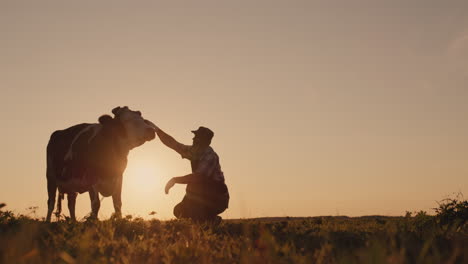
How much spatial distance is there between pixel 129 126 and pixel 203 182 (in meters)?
2.06

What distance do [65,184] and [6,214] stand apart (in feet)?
8.16

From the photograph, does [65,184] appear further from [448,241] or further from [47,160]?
[448,241]

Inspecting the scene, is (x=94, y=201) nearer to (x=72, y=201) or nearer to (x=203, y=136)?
(x=72, y=201)

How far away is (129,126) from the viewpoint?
12.2 metres

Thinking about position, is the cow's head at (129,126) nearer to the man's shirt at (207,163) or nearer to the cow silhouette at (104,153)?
the cow silhouette at (104,153)

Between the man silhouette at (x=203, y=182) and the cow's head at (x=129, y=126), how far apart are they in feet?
2.72

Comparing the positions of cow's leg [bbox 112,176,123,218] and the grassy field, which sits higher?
cow's leg [bbox 112,176,123,218]

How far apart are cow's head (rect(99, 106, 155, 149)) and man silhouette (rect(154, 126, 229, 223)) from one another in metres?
0.83

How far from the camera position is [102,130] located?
12367mm

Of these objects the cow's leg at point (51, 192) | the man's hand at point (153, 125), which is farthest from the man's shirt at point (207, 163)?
the cow's leg at point (51, 192)

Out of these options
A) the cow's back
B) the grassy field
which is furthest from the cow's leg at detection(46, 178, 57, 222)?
the grassy field

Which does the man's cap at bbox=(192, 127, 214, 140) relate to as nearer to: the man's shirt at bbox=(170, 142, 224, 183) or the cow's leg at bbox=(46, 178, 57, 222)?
the man's shirt at bbox=(170, 142, 224, 183)

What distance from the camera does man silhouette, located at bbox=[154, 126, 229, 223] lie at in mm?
11695

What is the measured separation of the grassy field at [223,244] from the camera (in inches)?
155
